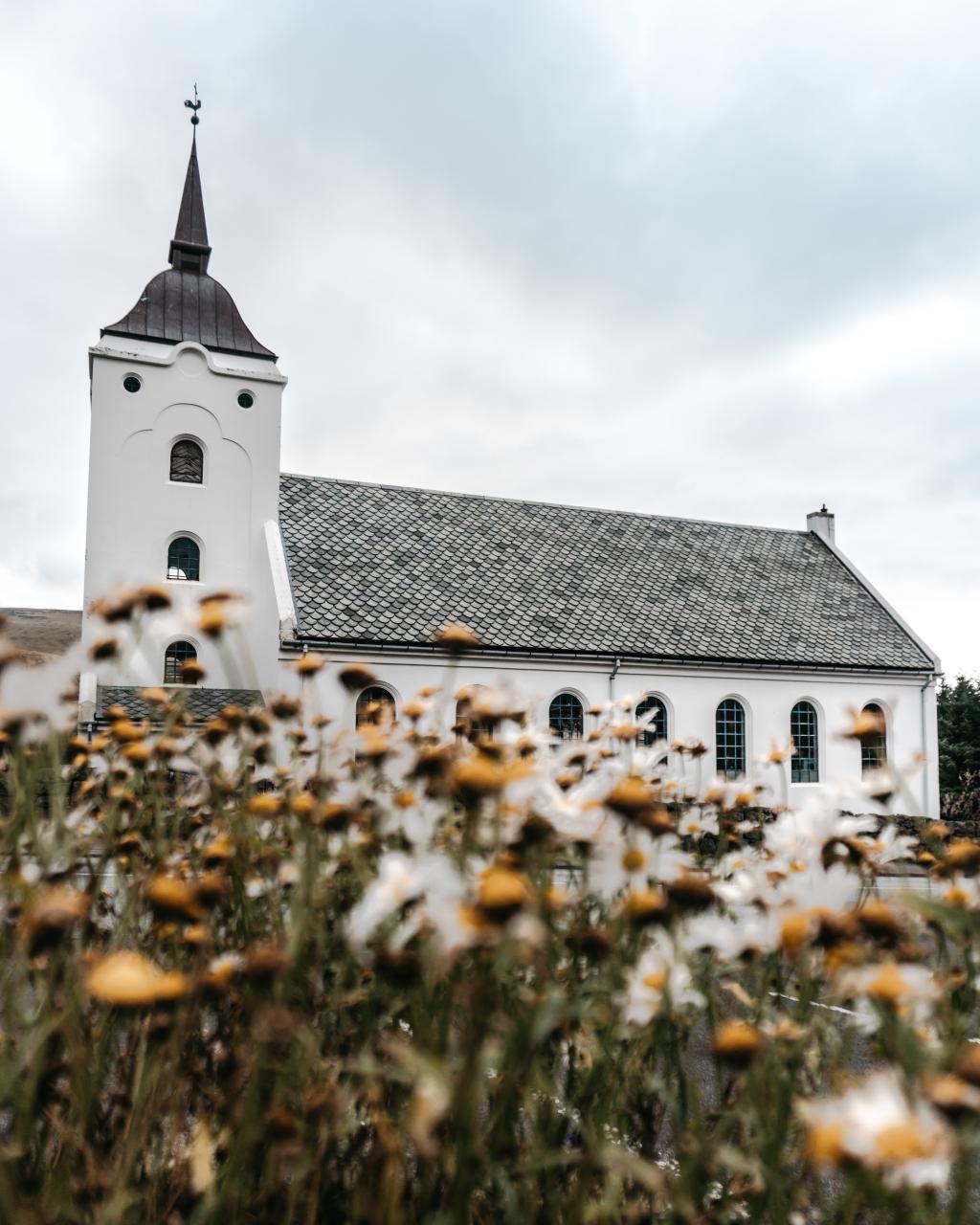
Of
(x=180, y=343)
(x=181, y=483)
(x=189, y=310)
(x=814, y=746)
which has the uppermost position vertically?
(x=189, y=310)

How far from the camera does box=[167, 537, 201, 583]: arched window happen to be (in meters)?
18.9

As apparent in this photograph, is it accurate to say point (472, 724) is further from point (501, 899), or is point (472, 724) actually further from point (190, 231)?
point (190, 231)

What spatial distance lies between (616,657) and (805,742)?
5.57 meters

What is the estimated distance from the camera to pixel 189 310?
66.2ft

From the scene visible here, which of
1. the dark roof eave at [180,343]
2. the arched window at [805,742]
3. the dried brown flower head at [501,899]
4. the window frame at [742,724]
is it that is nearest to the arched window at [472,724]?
the dried brown flower head at [501,899]

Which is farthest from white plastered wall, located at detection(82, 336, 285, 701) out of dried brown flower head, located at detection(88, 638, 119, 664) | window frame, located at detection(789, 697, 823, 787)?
dried brown flower head, located at detection(88, 638, 119, 664)

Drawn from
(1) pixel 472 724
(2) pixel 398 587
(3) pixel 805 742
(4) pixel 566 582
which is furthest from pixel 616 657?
(1) pixel 472 724

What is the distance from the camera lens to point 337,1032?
1.99 metres

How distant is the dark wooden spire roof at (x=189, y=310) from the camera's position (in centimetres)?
1966

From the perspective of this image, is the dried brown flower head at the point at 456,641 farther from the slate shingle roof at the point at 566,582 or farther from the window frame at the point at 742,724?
the window frame at the point at 742,724

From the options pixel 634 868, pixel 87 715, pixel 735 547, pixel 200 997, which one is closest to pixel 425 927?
pixel 634 868

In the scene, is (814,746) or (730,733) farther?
(814,746)

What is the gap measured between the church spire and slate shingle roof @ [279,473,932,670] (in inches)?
221

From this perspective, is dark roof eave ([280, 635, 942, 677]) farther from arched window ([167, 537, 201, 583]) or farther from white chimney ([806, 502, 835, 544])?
white chimney ([806, 502, 835, 544])
